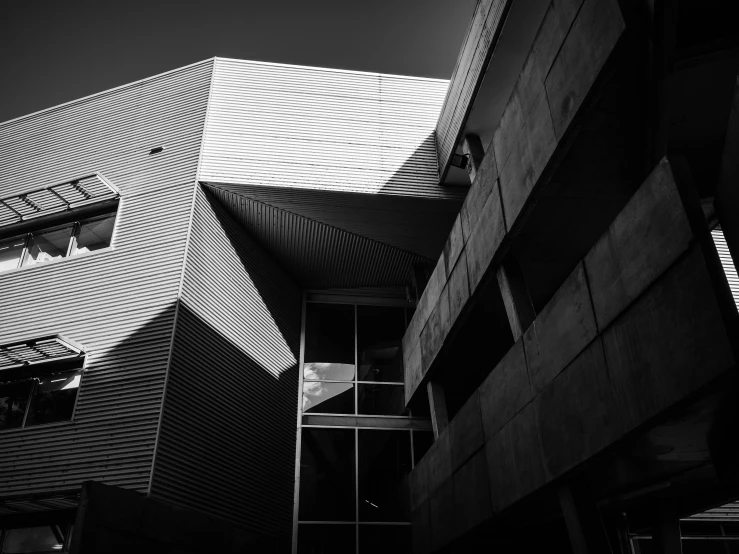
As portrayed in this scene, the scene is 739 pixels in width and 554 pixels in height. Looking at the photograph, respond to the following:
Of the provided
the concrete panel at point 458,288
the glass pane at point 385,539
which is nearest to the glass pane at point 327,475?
the glass pane at point 385,539

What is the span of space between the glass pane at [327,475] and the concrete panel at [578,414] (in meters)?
8.93

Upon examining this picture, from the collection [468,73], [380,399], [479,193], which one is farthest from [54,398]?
[468,73]

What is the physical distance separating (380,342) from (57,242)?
953cm

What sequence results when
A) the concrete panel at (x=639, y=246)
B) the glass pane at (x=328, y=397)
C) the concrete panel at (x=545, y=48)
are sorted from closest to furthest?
the concrete panel at (x=639, y=246) < the concrete panel at (x=545, y=48) < the glass pane at (x=328, y=397)

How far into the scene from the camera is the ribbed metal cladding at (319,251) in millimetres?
17422

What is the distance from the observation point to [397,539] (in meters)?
16.4

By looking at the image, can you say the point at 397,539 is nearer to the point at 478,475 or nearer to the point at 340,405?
the point at 340,405

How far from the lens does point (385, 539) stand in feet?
53.5

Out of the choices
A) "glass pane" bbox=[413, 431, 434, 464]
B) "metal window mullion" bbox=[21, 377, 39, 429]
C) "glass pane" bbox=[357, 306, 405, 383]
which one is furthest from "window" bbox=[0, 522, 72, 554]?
"glass pane" bbox=[413, 431, 434, 464]

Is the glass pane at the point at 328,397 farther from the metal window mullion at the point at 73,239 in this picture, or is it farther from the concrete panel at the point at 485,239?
the metal window mullion at the point at 73,239

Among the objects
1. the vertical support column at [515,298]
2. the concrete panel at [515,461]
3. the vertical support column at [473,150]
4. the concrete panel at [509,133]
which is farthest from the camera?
the vertical support column at [473,150]

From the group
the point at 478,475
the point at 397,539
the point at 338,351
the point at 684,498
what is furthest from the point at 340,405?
the point at 684,498

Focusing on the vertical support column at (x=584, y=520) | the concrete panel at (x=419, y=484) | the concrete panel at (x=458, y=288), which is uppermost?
the concrete panel at (x=458, y=288)

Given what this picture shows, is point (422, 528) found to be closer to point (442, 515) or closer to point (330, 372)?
point (442, 515)
